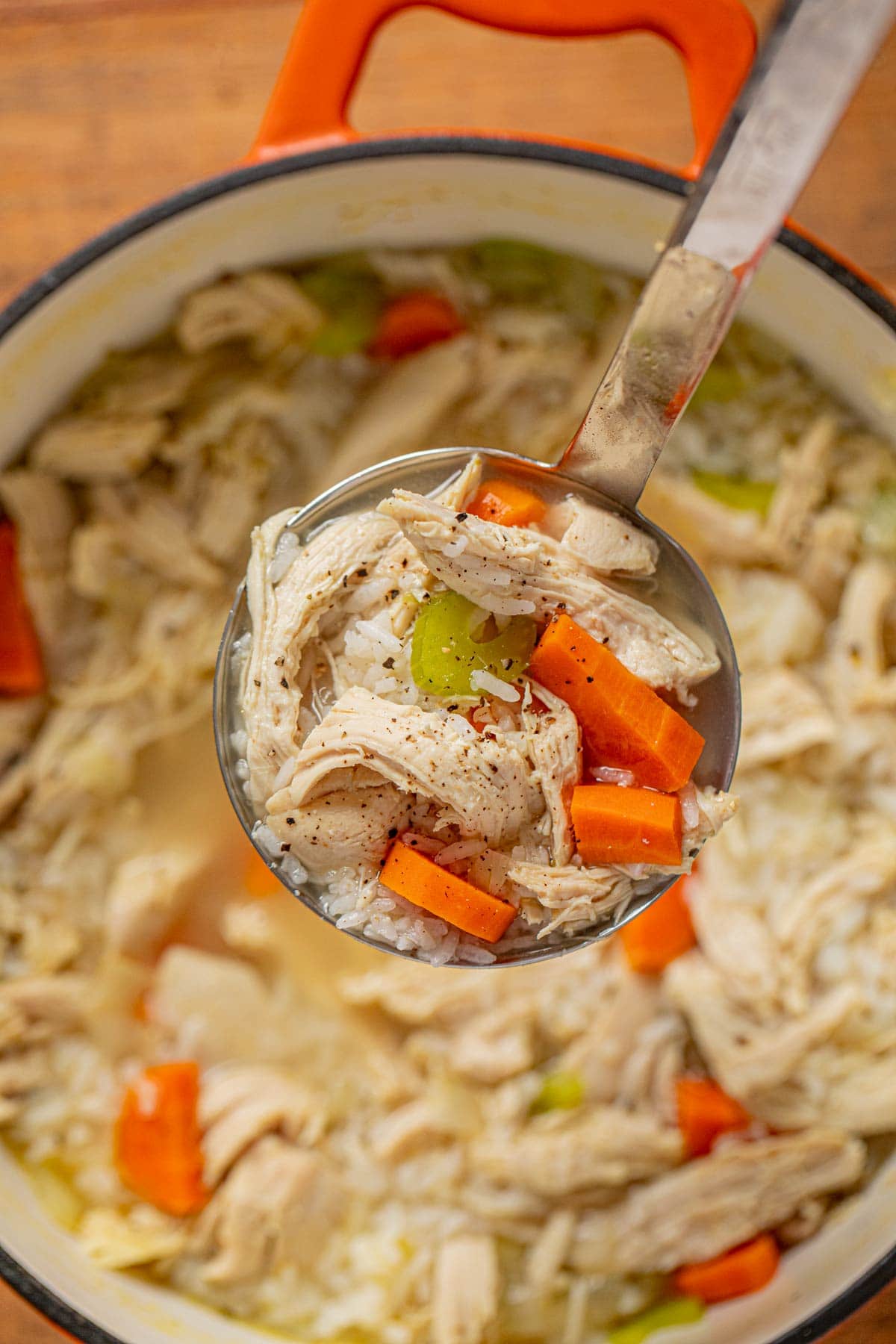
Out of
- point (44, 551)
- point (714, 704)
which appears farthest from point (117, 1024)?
point (714, 704)

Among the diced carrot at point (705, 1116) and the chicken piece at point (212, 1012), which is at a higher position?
the diced carrot at point (705, 1116)

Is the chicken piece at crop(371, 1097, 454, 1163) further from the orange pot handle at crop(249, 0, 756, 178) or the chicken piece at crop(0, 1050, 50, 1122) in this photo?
the orange pot handle at crop(249, 0, 756, 178)

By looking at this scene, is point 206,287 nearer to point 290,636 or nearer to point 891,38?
point 290,636

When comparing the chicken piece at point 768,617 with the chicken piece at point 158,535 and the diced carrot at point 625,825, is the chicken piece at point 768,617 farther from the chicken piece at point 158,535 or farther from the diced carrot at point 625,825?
the chicken piece at point 158,535

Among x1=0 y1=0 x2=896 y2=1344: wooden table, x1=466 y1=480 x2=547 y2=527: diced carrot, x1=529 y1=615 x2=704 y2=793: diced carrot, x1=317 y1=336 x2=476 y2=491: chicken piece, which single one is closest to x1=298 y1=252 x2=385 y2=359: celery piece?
x1=317 y1=336 x2=476 y2=491: chicken piece

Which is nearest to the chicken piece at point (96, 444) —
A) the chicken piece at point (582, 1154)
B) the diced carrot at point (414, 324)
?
the diced carrot at point (414, 324)
